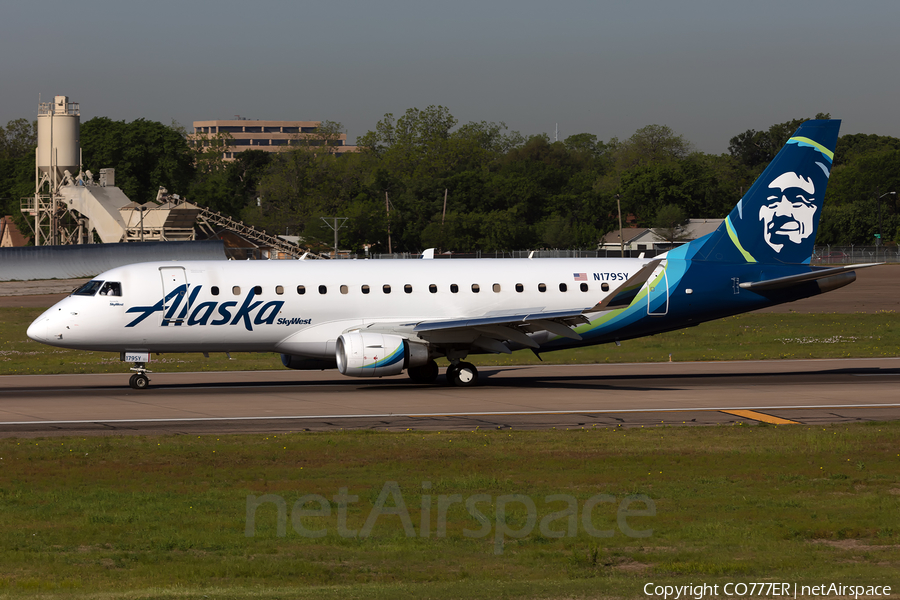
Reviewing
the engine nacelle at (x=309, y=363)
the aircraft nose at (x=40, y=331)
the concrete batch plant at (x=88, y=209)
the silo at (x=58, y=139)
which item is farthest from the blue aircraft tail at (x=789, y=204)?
the silo at (x=58, y=139)

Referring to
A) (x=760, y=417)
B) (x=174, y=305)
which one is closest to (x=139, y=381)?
(x=174, y=305)

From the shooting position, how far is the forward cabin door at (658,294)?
31.4m

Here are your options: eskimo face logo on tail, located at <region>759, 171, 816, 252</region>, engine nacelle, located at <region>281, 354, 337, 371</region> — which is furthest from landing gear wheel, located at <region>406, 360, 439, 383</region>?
eskimo face logo on tail, located at <region>759, 171, 816, 252</region>

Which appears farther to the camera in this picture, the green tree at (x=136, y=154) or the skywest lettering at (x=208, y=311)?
the green tree at (x=136, y=154)

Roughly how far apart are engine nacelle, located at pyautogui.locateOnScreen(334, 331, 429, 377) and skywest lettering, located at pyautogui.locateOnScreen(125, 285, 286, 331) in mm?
2531

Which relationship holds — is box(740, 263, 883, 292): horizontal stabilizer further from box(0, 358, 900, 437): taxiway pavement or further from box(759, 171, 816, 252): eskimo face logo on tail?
box(0, 358, 900, 437): taxiway pavement

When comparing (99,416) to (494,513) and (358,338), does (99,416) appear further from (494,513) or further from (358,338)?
(494,513)

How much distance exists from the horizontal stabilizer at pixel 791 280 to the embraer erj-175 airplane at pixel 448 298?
5 cm

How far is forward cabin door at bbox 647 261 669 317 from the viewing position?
103 ft

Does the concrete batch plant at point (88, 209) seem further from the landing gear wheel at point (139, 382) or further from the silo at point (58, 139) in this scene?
the landing gear wheel at point (139, 382)

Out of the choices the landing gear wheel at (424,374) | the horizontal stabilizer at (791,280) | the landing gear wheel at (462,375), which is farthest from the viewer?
the landing gear wheel at (424,374)

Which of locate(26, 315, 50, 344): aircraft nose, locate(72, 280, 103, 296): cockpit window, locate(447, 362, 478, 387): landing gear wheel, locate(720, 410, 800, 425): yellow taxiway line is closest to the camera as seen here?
locate(720, 410, 800, 425): yellow taxiway line

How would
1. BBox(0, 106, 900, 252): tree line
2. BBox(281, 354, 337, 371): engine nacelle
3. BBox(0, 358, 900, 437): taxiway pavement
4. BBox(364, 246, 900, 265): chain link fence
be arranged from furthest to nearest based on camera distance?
BBox(0, 106, 900, 252): tree line
BBox(364, 246, 900, 265): chain link fence
BBox(281, 354, 337, 371): engine nacelle
BBox(0, 358, 900, 437): taxiway pavement

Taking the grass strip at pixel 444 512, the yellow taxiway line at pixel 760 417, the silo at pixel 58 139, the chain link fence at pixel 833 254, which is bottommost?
the grass strip at pixel 444 512
